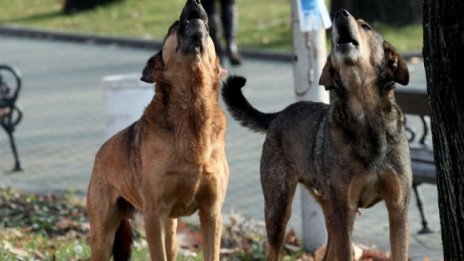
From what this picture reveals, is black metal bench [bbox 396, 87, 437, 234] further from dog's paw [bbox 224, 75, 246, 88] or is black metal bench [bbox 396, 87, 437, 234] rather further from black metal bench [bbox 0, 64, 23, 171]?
black metal bench [bbox 0, 64, 23, 171]

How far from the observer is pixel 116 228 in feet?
24.4

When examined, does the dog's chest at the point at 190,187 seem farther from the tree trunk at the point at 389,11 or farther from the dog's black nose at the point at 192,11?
the tree trunk at the point at 389,11

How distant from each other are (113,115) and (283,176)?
3843mm

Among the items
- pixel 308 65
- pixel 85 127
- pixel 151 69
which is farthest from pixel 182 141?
pixel 85 127

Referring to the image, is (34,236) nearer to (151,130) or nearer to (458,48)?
(151,130)

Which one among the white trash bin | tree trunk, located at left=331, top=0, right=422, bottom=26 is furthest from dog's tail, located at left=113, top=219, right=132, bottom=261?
tree trunk, located at left=331, top=0, right=422, bottom=26

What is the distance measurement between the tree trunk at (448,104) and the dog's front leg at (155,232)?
1.78 m

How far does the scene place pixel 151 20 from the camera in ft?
88.7

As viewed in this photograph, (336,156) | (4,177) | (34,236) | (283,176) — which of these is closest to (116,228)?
(283,176)

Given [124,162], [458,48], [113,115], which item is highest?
[458,48]

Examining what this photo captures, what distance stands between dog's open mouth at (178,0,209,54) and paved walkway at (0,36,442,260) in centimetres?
325

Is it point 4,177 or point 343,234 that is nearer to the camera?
point 343,234

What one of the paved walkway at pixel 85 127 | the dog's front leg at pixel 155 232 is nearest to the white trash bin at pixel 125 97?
the paved walkway at pixel 85 127

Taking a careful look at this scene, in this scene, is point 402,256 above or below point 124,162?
below
